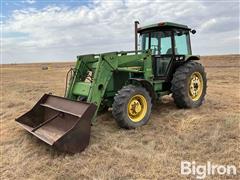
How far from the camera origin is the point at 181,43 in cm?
807

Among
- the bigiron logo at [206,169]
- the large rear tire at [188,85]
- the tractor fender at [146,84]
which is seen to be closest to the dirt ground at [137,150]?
the bigiron logo at [206,169]

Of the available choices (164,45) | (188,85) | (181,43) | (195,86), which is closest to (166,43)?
(164,45)

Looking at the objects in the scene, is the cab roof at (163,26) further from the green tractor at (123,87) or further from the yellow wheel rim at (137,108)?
the yellow wheel rim at (137,108)

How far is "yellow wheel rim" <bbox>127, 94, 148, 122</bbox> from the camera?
632 cm

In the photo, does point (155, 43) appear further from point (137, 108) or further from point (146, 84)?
point (137, 108)

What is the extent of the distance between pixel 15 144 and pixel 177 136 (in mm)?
3262

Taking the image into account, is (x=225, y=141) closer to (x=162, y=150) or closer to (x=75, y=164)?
(x=162, y=150)

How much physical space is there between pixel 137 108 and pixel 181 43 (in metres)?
2.62

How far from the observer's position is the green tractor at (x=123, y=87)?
5.65 meters

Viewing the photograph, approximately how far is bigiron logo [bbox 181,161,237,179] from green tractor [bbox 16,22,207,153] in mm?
1803

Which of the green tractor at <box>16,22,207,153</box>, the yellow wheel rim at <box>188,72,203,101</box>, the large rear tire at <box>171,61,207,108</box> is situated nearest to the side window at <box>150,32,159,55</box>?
the green tractor at <box>16,22,207,153</box>

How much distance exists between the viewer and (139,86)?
6.51 metres

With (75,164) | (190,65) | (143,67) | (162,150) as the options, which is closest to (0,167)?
(75,164)

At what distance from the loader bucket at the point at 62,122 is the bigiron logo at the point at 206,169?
179 cm
